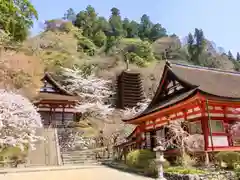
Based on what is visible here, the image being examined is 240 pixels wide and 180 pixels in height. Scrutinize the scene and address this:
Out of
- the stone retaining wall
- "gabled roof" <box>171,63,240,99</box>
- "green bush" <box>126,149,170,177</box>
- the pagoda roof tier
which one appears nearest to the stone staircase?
"green bush" <box>126,149,170,177</box>

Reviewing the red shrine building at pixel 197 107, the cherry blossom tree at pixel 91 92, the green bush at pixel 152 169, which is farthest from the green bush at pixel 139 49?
the green bush at pixel 152 169

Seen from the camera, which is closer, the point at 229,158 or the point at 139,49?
the point at 229,158

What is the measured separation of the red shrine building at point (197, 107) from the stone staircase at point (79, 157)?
93.8 inches

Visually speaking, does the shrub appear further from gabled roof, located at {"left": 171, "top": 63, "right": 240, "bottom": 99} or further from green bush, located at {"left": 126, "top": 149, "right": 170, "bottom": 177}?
gabled roof, located at {"left": 171, "top": 63, "right": 240, "bottom": 99}

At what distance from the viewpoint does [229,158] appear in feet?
31.3

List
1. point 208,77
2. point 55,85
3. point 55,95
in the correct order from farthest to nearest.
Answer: point 55,85 < point 55,95 < point 208,77

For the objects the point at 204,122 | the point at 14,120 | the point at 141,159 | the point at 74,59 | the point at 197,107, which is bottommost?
the point at 141,159

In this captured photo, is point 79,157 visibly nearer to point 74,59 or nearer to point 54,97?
point 54,97

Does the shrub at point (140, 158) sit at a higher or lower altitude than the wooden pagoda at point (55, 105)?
lower

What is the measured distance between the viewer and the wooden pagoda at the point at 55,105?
25.7 m

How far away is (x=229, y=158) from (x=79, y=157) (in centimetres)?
1103

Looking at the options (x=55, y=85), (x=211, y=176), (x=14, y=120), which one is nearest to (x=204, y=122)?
(x=211, y=176)

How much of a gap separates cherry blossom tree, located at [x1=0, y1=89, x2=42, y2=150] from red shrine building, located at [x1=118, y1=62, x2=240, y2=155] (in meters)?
6.66

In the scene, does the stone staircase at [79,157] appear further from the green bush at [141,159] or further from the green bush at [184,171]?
the green bush at [184,171]
